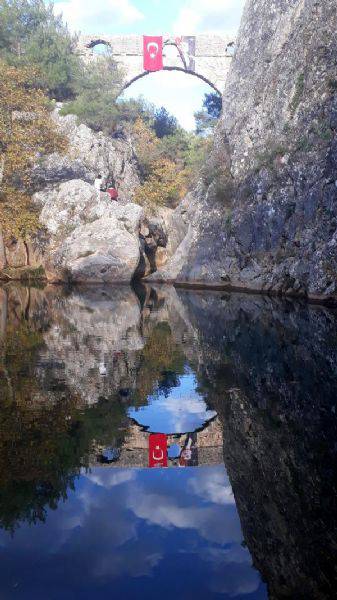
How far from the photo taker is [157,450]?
17.2 feet

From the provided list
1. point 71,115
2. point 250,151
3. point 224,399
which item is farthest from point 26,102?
point 224,399

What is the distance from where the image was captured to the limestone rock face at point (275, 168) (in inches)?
850

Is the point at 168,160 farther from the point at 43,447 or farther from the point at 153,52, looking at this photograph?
the point at 43,447

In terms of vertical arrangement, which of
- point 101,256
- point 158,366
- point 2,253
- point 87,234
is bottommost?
point 2,253

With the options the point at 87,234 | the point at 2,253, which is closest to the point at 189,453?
the point at 87,234

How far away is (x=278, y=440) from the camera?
546 cm

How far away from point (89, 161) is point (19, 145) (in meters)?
7.46

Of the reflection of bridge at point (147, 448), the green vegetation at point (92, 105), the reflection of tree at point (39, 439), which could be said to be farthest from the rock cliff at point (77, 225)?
the reflection of bridge at point (147, 448)

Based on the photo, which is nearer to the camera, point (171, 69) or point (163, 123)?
point (171, 69)

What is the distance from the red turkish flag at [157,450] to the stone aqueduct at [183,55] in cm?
4722

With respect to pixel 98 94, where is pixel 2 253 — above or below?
below

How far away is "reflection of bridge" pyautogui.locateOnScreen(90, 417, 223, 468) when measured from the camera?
5.10 meters

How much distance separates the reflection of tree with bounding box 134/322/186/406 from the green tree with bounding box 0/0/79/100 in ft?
120

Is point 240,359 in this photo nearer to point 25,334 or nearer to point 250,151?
point 25,334
